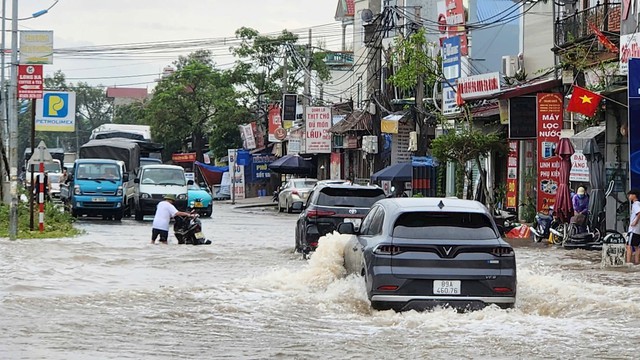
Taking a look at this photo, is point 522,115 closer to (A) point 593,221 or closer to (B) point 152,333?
(A) point 593,221

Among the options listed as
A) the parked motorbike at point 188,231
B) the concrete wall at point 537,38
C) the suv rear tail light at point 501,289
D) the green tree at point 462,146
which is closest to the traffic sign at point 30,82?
the parked motorbike at point 188,231

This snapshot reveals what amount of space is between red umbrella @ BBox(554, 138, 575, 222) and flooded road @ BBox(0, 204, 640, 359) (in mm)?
4953

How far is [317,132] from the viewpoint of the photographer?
61.0 metres

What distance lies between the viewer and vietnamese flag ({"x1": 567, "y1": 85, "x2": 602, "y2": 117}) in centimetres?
2794

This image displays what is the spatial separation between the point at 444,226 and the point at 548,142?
1895 centimetres

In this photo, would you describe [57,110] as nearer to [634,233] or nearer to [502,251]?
[634,233]

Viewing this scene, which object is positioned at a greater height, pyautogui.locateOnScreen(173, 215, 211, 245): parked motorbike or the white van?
the white van

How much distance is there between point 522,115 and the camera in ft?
111

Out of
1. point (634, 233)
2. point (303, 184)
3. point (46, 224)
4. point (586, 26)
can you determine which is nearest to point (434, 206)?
point (634, 233)

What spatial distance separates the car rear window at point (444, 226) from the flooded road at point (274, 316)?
37.6 inches

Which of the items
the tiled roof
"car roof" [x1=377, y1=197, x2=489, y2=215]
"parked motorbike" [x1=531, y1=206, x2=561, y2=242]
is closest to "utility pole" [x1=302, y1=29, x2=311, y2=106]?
"parked motorbike" [x1=531, y1=206, x2=561, y2=242]

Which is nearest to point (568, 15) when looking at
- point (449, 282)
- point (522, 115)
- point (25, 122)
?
point (522, 115)

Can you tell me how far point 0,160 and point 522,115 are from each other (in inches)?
644

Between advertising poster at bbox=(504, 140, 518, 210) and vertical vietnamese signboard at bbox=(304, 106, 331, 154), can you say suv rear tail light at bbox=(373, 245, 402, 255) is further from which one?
vertical vietnamese signboard at bbox=(304, 106, 331, 154)
